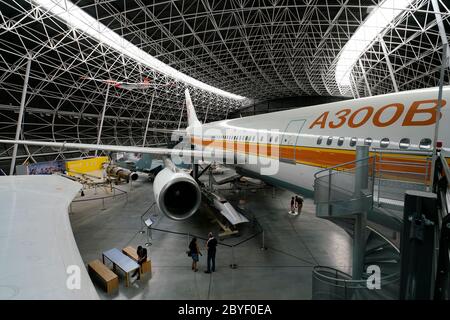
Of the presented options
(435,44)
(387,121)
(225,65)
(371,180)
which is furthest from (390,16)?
(371,180)

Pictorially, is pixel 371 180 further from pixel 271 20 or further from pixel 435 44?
pixel 435 44

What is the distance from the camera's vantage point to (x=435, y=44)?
23.9 m

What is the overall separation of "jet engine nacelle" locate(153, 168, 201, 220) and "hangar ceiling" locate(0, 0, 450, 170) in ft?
43.8

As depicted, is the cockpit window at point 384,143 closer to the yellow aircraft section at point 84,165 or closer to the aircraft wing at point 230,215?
the aircraft wing at point 230,215

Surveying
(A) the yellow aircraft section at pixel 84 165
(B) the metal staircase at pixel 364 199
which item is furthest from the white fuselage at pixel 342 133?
(A) the yellow aircraft section at pixel 84 165

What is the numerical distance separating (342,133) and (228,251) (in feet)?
20.4

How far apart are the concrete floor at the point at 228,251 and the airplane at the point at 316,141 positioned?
2116mm

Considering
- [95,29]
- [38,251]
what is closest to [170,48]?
[95,29]

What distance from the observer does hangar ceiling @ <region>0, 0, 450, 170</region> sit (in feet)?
64.0

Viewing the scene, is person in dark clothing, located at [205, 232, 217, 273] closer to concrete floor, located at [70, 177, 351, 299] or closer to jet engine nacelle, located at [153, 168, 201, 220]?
concrete floor, located at [70, 177, 351, 299]

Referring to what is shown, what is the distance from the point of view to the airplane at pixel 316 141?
495 centimetres

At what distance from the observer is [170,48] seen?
27.7 meters

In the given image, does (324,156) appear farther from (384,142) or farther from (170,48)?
(170,48)

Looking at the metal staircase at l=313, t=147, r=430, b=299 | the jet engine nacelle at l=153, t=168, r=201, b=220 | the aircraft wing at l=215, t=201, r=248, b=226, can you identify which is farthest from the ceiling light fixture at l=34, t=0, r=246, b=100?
the metal staircase at l=313, t=147, r=430, b=299
